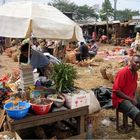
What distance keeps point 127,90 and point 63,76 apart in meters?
1.19

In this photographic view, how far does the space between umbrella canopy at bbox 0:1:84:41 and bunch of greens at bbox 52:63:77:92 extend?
27.7 inches

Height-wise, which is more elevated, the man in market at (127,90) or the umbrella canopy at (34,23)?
the umbrella canopy at (34,23)

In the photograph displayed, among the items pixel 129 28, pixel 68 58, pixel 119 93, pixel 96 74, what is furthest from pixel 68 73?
pixel 129 28

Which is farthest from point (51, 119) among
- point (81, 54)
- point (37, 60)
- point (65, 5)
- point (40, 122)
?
point (65, 5)

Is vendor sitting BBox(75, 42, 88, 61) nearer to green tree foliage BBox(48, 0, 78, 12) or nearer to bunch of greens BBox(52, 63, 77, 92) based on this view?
bunch of greens BBox(52, 63, 77, 92)

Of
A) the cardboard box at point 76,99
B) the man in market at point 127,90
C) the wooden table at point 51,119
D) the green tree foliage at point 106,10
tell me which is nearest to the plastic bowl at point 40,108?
the wooden table at point 51,119

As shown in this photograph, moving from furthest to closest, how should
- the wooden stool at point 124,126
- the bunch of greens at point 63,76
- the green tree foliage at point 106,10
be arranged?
the green tree foliage at point 106,10 → the wooden stool at point 124,126 → the bunch of greens at point 63,76

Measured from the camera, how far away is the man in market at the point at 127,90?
5.19 metres

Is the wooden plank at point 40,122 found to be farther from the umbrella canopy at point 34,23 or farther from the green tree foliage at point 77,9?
the green tree foliage at point 77,9

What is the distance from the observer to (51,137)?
16.9 feet

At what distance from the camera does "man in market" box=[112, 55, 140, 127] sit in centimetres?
519

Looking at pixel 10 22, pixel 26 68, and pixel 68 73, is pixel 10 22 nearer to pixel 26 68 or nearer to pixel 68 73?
pixel 26 68

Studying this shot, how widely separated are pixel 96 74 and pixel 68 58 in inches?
141

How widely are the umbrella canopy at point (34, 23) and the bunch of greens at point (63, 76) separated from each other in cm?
70
